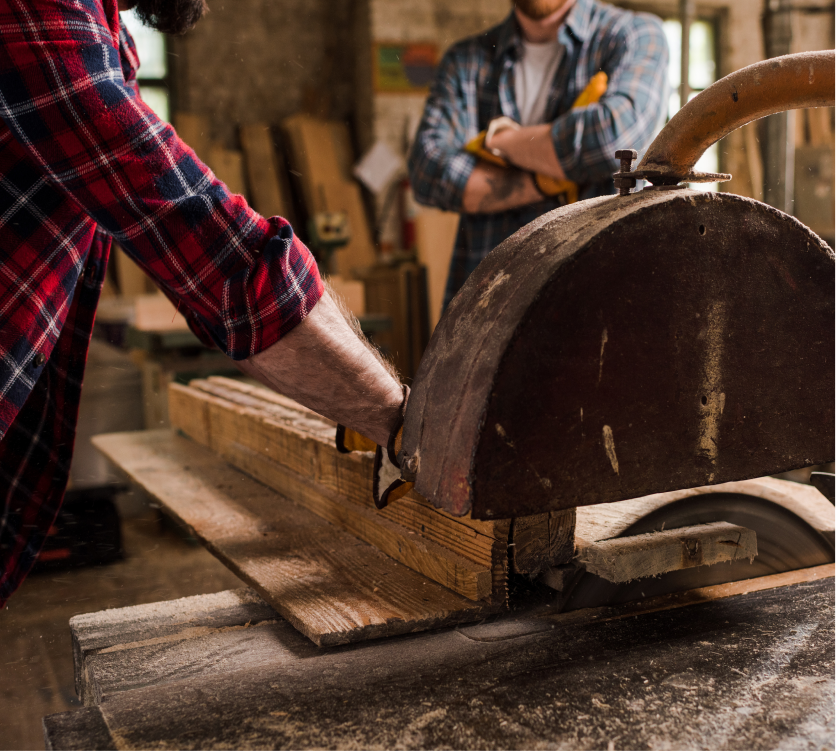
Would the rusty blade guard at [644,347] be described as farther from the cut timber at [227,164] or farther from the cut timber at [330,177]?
the cut timber at [227,164]

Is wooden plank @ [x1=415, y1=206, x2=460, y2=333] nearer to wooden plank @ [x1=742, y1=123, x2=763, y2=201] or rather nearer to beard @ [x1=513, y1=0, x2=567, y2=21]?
beard @ [x1=513, y1=0, x2=567, y2=21]

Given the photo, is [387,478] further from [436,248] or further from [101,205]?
[436,248]

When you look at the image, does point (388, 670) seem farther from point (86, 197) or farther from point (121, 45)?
point (121, 45)

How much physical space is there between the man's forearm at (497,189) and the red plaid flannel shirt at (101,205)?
1.28 m

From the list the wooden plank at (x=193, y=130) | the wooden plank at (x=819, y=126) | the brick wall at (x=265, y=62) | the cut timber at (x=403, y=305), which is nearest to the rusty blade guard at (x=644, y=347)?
the cut timber at (x=403, y=305)

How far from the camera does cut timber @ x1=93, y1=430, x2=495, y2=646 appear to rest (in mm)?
945

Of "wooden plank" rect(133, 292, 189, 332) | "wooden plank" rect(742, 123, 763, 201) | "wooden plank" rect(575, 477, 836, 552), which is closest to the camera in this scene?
"wooden plank" rect(575, 477, 836, 552)

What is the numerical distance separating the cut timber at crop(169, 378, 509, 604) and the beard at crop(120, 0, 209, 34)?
75 cm

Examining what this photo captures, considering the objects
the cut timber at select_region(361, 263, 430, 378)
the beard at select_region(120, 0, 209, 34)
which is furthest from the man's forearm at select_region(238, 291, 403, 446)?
the cut timber at select_region(361, 263, 430, 378)

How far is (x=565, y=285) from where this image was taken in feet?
2.34

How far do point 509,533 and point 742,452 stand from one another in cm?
33

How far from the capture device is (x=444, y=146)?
2285mm

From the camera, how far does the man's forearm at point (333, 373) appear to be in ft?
2.96

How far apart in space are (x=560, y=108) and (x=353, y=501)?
1452 millimetres
